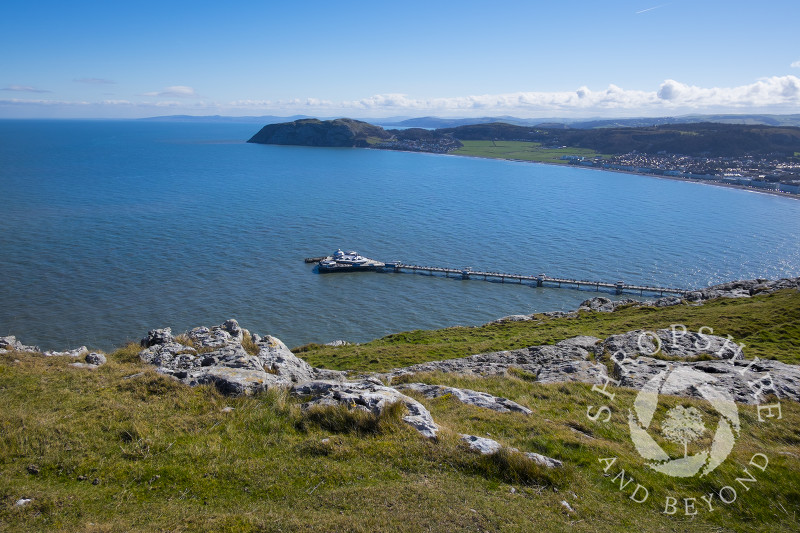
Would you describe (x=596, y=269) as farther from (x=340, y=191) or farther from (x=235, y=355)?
(x=340, y=191)

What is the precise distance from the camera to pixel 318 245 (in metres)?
78.3

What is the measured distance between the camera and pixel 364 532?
29.4 feet

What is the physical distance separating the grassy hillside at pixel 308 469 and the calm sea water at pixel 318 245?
101ft

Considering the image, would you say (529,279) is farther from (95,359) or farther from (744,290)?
(95,359)

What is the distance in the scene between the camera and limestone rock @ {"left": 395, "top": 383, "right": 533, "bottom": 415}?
16219mm

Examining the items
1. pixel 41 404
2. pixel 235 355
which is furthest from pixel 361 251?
pixel 41 404

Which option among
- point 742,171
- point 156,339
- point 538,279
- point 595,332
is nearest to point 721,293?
point 595,332

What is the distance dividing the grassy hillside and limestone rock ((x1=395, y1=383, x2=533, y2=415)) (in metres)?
0.71

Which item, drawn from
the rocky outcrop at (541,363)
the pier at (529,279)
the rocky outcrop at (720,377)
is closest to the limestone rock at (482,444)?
the rocky outcrop at (541,363)

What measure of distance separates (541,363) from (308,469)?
720 inches

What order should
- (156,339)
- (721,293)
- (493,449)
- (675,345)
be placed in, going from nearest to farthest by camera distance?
1. (493,449)
2. (156,339)
3. (675,345)
4. (721,293)

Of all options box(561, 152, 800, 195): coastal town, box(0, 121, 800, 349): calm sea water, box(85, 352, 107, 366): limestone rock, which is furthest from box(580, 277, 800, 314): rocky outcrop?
box(561, 152, 800, 195): coastal town

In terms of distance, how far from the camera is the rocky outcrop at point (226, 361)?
639 inches

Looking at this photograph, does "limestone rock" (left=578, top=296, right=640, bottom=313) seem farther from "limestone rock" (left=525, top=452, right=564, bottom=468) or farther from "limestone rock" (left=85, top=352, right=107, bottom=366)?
"limestone rock" (left=85, top=352, right=107, bottom=366)
